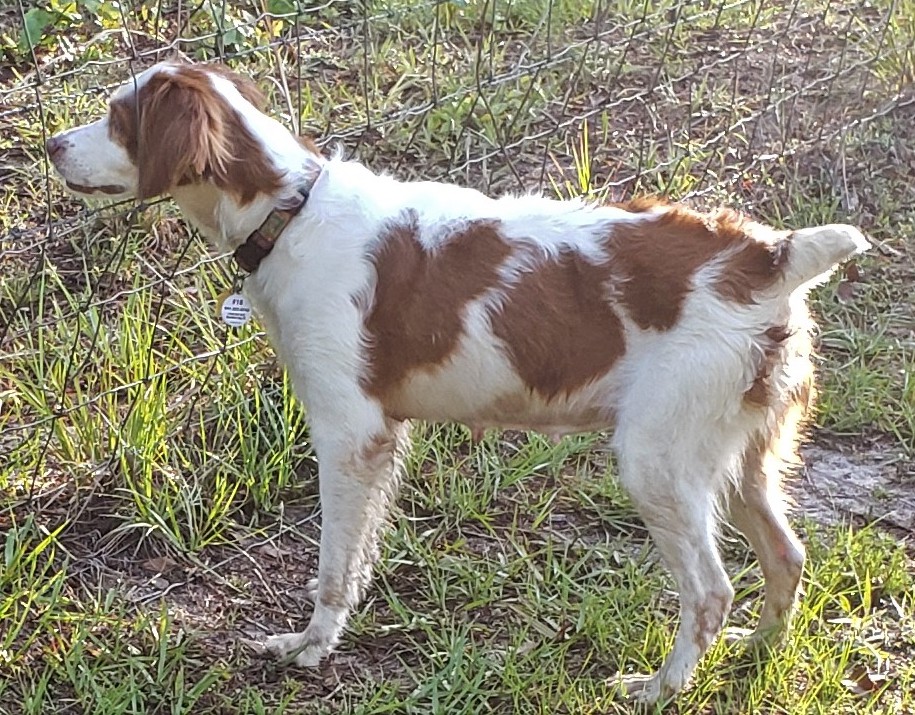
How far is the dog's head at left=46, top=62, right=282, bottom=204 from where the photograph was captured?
264cm

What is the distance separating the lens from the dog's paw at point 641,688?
9.31 feet

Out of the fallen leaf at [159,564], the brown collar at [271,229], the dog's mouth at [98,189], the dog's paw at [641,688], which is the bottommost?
the fallen leaf at [159,564]

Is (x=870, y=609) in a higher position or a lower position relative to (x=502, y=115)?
lower

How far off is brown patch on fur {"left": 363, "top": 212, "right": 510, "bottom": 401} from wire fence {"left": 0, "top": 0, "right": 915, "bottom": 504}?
913 millimetres

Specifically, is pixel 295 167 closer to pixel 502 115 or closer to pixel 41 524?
pixel 41 524

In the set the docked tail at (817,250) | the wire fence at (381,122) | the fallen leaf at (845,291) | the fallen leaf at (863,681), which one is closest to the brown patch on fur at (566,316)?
the docked tail at (817,250)

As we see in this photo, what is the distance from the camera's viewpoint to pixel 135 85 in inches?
107

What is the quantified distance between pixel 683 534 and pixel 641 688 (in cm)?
39

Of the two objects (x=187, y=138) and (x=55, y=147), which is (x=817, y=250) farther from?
(x=55, y=147)

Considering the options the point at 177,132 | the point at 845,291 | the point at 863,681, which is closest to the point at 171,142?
the point at 177,132

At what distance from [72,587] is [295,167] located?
121cm

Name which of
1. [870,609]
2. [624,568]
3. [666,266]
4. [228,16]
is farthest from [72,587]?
[228,16]

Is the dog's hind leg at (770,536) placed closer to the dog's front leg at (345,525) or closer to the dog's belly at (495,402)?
the dog's belly at (495,402)

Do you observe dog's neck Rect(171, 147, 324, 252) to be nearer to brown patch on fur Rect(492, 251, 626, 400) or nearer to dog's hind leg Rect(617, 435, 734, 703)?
brown patch on fur Rect(492, 251, 626, 400)
